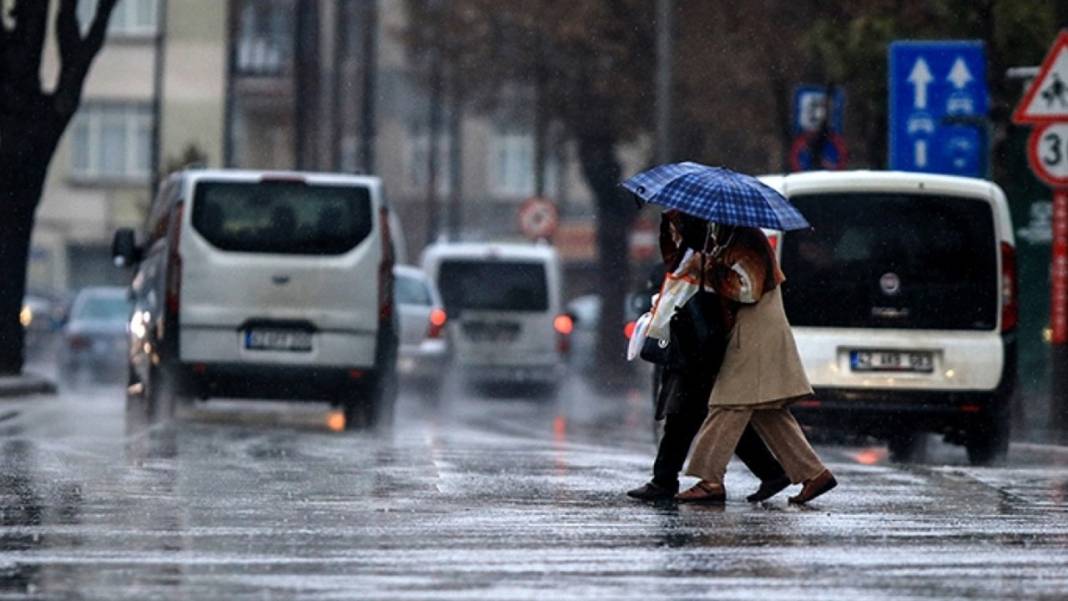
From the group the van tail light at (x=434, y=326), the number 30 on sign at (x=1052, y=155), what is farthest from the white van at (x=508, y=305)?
the number 30 on sign at (x=1052, y=155)

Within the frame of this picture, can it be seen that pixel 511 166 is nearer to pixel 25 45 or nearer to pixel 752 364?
pixel 25 45

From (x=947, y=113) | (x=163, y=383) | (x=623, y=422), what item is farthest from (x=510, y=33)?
(x=163, y=383)

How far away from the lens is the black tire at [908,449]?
1928cm

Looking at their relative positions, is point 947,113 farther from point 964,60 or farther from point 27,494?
point 27,494

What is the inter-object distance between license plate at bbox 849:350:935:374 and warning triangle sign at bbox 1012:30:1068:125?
3234mm

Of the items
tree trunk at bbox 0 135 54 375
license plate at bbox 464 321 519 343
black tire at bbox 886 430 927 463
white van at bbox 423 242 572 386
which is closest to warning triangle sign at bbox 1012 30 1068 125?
black tire at bbox 886 430 927 463

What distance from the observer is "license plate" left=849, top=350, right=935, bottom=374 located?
1739cm

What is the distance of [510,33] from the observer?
50.5 m

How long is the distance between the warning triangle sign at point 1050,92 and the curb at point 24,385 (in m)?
11.0

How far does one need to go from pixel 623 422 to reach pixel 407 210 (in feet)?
173

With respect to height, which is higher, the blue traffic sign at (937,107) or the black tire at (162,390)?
the blue traffic sign at (937,107)

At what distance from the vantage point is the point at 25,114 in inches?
1089

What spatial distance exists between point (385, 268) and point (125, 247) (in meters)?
2.87

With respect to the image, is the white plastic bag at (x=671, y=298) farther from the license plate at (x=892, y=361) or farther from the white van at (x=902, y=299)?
the license plate at (x=892, y=361)
